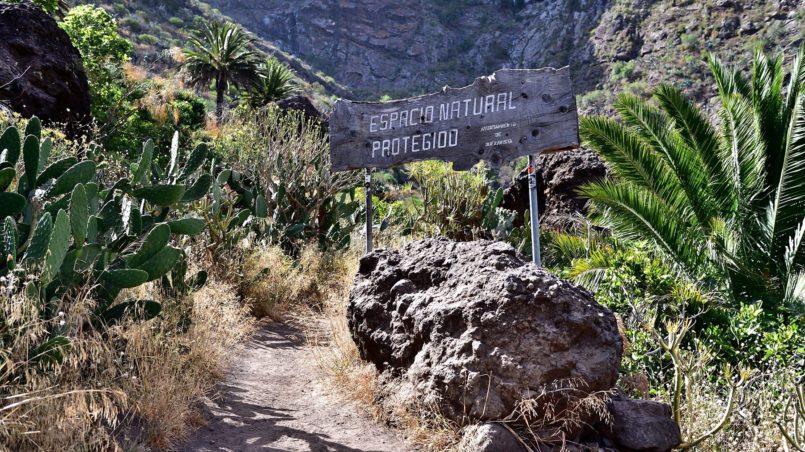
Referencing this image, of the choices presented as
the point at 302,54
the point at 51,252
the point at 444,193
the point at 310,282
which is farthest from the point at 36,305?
the point at 302,54

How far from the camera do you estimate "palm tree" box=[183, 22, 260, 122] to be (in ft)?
88.9

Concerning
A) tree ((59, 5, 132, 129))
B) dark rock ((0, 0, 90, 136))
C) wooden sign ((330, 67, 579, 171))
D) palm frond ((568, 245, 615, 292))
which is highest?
tree ((59, 5, 132, 129))

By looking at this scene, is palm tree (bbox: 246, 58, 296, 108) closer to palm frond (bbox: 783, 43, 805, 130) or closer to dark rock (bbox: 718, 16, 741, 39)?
palm frond (bbox: 783, 43, 805, 130)

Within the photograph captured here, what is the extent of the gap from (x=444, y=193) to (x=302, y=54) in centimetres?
8662

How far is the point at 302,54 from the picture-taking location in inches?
3568

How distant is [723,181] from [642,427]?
4784 millimetres

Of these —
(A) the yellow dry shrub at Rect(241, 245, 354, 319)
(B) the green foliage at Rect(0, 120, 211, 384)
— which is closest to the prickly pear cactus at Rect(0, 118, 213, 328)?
(B) the green foliage at Rect(0, 120, 211, 384)

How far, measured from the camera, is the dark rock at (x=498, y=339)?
3.26m

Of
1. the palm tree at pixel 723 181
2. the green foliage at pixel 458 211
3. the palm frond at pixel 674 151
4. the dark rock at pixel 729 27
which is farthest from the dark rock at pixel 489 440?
the dark rock at pixel 729 27

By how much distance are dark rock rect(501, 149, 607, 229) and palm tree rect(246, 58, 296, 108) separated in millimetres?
18099

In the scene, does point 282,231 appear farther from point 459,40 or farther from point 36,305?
point 459,40

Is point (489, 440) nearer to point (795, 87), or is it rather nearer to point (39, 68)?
point (795, 87)

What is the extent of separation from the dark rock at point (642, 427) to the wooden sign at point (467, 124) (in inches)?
90.0

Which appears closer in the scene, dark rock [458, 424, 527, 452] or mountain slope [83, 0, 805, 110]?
dark rock [458, 424, 527, 452]
